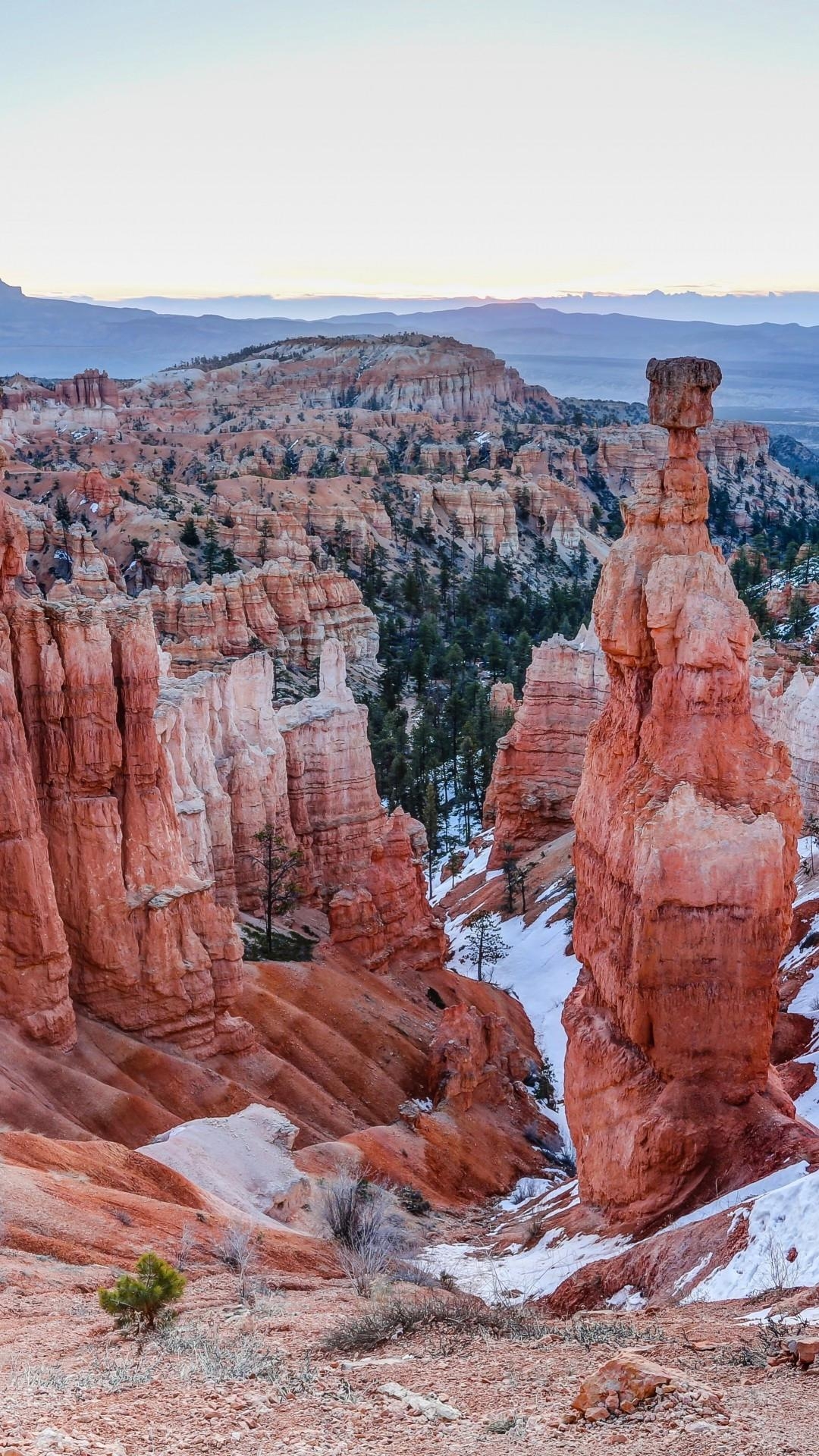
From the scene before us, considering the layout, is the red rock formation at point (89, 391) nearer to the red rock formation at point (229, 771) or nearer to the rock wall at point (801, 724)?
the red rock formation at point (229, 771)

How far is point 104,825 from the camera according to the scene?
26391 mm

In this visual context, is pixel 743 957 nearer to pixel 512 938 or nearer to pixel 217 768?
pixel 217 768

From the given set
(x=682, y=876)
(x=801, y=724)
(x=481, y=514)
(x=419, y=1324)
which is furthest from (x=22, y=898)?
(x=481, y=514)

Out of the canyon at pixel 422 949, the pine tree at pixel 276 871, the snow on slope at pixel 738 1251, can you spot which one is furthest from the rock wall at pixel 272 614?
the snow on slope at pixel 738 1251

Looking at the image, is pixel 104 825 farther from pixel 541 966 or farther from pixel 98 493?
pixel 98 493

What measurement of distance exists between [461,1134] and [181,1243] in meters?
13.8

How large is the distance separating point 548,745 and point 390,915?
17.3 m

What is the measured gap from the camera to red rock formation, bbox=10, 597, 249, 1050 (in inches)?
1024

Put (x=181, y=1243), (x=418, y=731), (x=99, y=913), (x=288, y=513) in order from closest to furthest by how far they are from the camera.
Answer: (x=181, y=1243) < (x=99, y=913) < (x=418, y=731) < (x=288, y=513)

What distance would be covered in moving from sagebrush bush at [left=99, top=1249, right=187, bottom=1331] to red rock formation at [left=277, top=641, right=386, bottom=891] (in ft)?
91.8

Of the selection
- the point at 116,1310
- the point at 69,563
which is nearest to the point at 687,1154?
the point at 116,1310

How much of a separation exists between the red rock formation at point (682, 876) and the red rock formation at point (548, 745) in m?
33.6

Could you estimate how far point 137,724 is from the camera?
27.1 metres

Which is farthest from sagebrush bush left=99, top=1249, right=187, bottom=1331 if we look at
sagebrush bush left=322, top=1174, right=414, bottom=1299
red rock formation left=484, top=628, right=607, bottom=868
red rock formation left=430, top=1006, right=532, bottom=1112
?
red rock formation left=484, top=628, right=607, bottom=868
